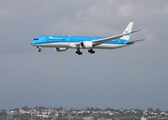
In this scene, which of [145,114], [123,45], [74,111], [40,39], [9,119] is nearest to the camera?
[40,39]

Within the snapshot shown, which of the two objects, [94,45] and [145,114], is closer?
[94,45]

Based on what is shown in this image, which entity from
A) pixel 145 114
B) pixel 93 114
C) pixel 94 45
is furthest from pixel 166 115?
pixel 94 45

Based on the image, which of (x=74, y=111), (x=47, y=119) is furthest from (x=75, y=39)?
(x=74, y=111)

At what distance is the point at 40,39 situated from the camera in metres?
121

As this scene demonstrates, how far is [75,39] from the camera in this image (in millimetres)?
124188

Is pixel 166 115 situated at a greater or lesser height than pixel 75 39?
lesser

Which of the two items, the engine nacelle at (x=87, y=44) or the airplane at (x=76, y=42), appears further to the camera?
the engine nacelle at (x=87, y=44)

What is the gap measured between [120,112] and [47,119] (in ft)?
96.6

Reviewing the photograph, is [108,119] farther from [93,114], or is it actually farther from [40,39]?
[40,39]

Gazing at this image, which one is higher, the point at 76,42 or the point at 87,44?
the point at 76,42

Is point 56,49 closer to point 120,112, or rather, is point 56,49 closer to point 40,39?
point 40,39

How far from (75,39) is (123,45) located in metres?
15.4

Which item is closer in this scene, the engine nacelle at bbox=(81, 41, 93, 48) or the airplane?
the airplane

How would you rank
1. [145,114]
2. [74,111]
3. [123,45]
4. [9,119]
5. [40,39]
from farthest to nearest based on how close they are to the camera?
[74,111]
[145,114]
[9,119]
[123,45]
[40,39]
